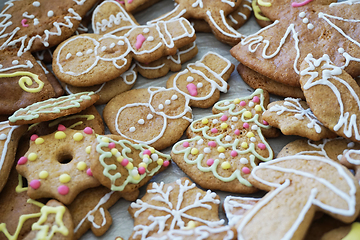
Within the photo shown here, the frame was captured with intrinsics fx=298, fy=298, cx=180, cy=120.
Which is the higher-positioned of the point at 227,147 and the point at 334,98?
the point at 334,98

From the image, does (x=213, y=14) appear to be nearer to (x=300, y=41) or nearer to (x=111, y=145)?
(x=300, y=41)

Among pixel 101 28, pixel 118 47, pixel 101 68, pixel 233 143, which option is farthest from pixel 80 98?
pixel 233 143

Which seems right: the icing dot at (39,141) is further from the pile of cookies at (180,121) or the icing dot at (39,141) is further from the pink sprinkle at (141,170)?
the pink sprinkle at (141,170)

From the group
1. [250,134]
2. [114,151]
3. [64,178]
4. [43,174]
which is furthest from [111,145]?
[250,134]

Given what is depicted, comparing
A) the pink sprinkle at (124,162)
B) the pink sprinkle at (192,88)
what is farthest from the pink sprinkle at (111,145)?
the pink sprinkle at (192,88)

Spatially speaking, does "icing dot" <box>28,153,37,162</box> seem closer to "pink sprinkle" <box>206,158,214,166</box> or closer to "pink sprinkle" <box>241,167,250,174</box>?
"pink sprinkle" <box>206,158,214,166</box>

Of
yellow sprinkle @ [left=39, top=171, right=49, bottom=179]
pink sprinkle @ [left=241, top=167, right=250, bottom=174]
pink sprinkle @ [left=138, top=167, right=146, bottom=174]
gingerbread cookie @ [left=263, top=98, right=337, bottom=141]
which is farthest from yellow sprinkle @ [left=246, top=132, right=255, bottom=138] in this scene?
yellow sprinkle @ [left=39, top=171, right=49, bottom=179]

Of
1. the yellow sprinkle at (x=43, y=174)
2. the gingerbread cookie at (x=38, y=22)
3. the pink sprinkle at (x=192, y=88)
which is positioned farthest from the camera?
the gingerbread cookie at (x=38, y=22)
